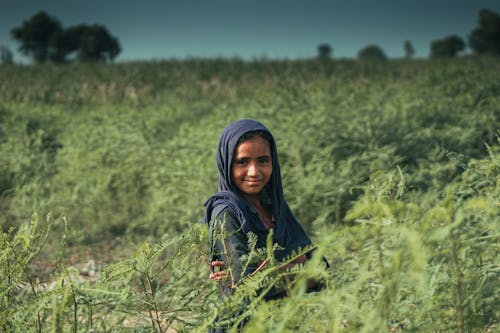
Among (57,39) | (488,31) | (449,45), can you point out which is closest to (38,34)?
(57,39)

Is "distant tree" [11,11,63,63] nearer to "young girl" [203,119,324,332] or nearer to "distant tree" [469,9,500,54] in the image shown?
"distant tree" [469,9,500,54]

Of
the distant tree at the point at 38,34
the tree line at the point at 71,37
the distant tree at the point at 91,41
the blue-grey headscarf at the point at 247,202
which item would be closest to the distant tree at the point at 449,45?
the tree line at the point at 71,37

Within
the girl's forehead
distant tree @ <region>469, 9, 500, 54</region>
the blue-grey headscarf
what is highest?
distant tree @ <region>469, 9, 500, 54</region>

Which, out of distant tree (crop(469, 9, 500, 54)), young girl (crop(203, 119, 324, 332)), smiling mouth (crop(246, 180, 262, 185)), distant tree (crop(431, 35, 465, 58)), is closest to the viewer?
young girl (crop(203, 119, 324, 332))

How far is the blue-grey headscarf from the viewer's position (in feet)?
6.07

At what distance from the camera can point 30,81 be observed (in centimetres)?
1805

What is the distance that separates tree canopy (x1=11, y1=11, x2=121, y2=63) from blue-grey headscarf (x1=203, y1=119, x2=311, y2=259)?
195ft

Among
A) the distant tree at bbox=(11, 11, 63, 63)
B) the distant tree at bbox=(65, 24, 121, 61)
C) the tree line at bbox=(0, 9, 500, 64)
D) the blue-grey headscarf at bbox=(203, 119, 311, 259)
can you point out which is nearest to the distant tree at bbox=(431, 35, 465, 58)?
the tree line at bbox=(0, 9, 500, 64)

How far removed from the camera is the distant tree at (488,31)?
2183 inches

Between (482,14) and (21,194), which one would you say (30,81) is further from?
(482,14)

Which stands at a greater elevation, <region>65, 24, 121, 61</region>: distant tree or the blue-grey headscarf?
<region>65, 24, 121, 61</region>: distant tree

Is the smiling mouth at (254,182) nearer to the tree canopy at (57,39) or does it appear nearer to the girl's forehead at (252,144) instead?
the girl's forehead at (252,144)

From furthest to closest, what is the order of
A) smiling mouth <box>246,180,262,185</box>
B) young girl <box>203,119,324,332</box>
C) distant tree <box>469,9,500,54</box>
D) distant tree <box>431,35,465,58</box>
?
1. distant tree <box>431,35,465,58</box>
2. distant tree <box>469,9,500,54</box>
3. smiling mouth <box>246,180,262,185</box>
4. young girl <box>203,119,324,332</box>

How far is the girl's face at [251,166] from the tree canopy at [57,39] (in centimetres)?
5954
